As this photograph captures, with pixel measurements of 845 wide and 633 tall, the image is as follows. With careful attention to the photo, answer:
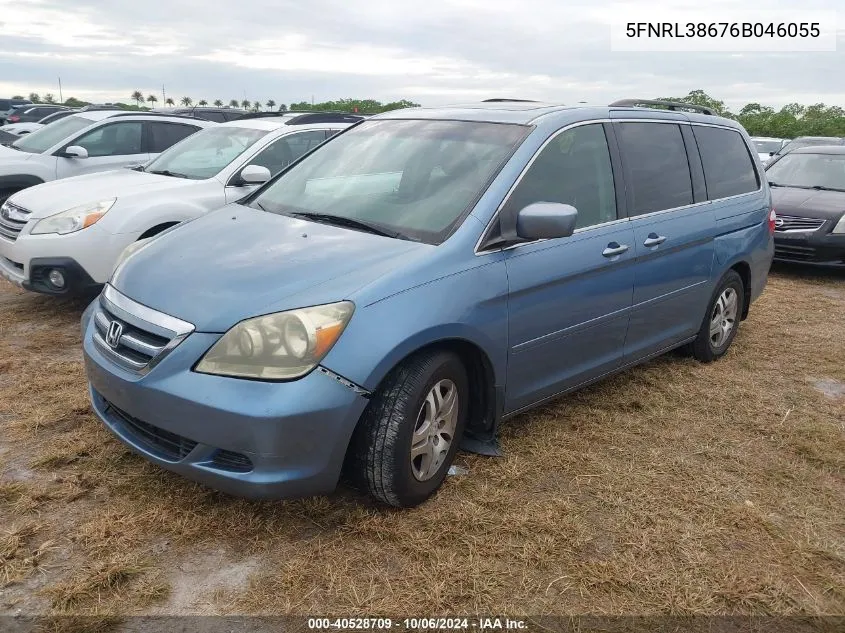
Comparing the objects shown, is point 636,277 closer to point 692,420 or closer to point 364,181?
point 692,420

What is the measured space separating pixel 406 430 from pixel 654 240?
2.12 meters

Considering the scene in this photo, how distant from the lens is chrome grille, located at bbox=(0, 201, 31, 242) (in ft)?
18.6

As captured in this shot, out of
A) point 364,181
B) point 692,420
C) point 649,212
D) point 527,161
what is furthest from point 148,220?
point 692,420

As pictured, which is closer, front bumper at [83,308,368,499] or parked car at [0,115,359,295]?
front bumper at [83,308,368,499]

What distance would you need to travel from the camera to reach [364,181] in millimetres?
3812

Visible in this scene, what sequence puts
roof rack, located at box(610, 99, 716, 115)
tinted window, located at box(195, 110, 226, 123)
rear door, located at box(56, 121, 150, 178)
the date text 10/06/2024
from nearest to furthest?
the date text 10/06/2024 < roof rack, located at box(610, 99, 716, 115) < rear door, located at box(56, 121, 150, 178) < tinted window, located at box(195, 110, 226, 123)

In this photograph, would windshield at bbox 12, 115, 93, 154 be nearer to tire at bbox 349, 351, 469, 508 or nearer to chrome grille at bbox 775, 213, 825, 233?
tire at bbox 349, 351, 469, 508

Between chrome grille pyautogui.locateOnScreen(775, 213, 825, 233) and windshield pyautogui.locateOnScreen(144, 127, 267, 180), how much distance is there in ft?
19.9

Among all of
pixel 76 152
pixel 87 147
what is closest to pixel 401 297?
pixel 76 152

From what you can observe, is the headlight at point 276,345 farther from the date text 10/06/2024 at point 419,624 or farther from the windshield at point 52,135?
the windshield at point 52,135

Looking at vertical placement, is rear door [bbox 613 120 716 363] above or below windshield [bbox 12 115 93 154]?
below

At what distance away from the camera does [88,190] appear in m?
5.84

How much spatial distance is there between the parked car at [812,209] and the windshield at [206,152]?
20.1 feet

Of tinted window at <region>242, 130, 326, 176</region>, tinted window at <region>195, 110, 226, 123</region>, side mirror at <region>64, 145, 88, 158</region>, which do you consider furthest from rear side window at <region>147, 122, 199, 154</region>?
tinted window at <region>195, 110, 226, 123</region>
